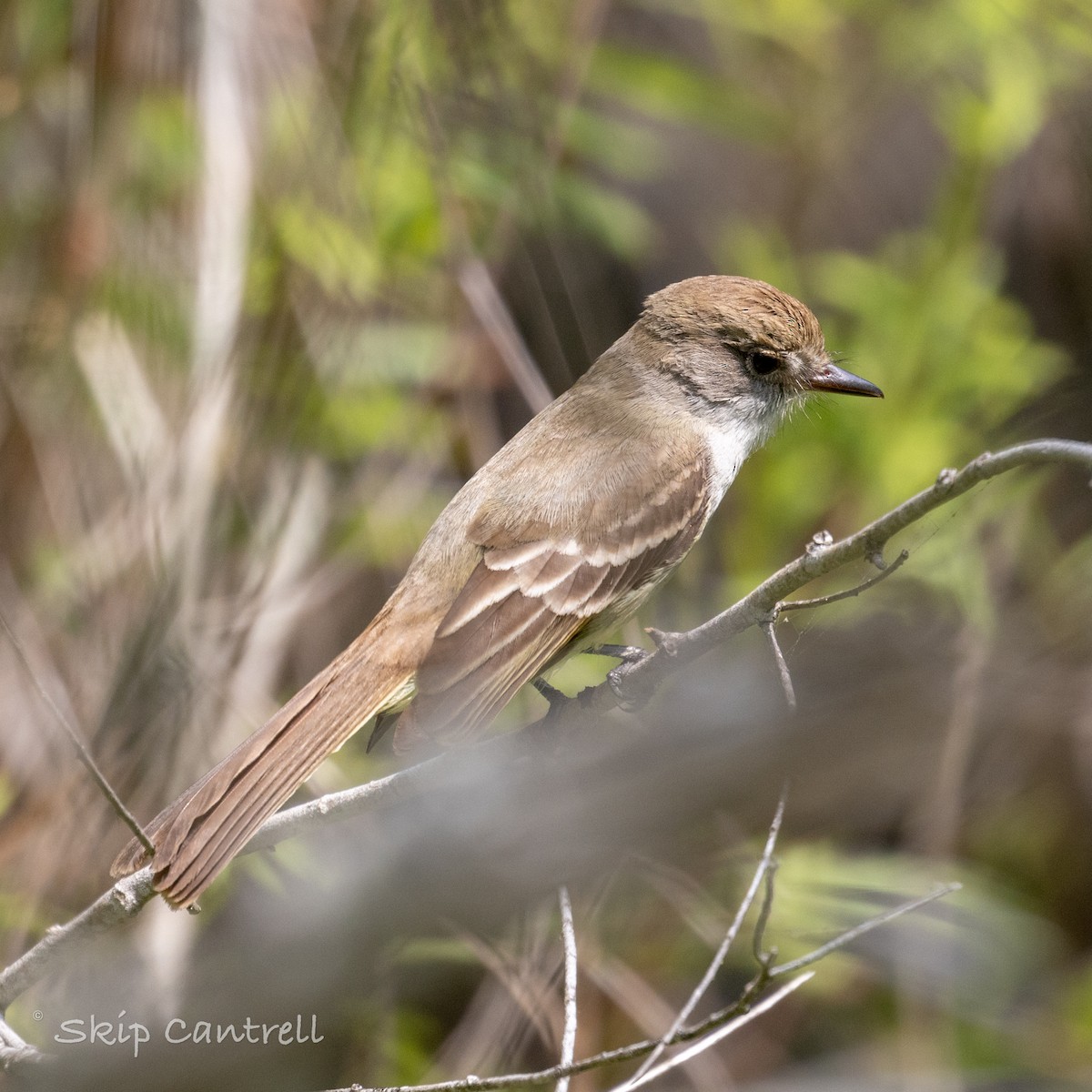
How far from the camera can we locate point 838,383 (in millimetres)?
3824

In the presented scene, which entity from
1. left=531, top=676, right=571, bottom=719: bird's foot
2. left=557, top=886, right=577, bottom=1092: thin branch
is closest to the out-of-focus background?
left=557, top=886, right=577, bottom=1092: thin branch

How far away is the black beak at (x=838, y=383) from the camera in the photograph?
12.4ft

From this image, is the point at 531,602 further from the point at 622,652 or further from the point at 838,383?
the point at 838,383

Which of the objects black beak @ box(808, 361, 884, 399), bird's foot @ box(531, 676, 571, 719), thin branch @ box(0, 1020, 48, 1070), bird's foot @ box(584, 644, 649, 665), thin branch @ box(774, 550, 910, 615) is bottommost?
bird's foot @ box(531, 676, 571, 719)

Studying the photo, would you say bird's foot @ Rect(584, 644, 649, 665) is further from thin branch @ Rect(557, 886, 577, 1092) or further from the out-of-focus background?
thin branch @ Rect(557, 886, 577, 1092)

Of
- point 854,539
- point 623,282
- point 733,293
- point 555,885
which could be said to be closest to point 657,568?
point 733,293

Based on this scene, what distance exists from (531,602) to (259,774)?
83 cm

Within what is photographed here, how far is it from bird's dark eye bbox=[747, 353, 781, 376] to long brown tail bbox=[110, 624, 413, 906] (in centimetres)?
135

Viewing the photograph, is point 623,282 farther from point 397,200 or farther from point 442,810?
point 442,810

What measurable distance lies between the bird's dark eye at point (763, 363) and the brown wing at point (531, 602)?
419 mm

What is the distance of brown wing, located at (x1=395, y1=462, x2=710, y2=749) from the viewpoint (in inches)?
125

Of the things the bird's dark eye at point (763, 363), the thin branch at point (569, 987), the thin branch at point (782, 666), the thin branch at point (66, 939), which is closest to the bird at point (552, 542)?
the bird's dark eye at point (763, 363)

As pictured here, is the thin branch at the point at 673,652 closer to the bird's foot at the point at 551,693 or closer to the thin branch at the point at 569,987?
the thin branch at the point at 569,987

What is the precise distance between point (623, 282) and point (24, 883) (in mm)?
3998
